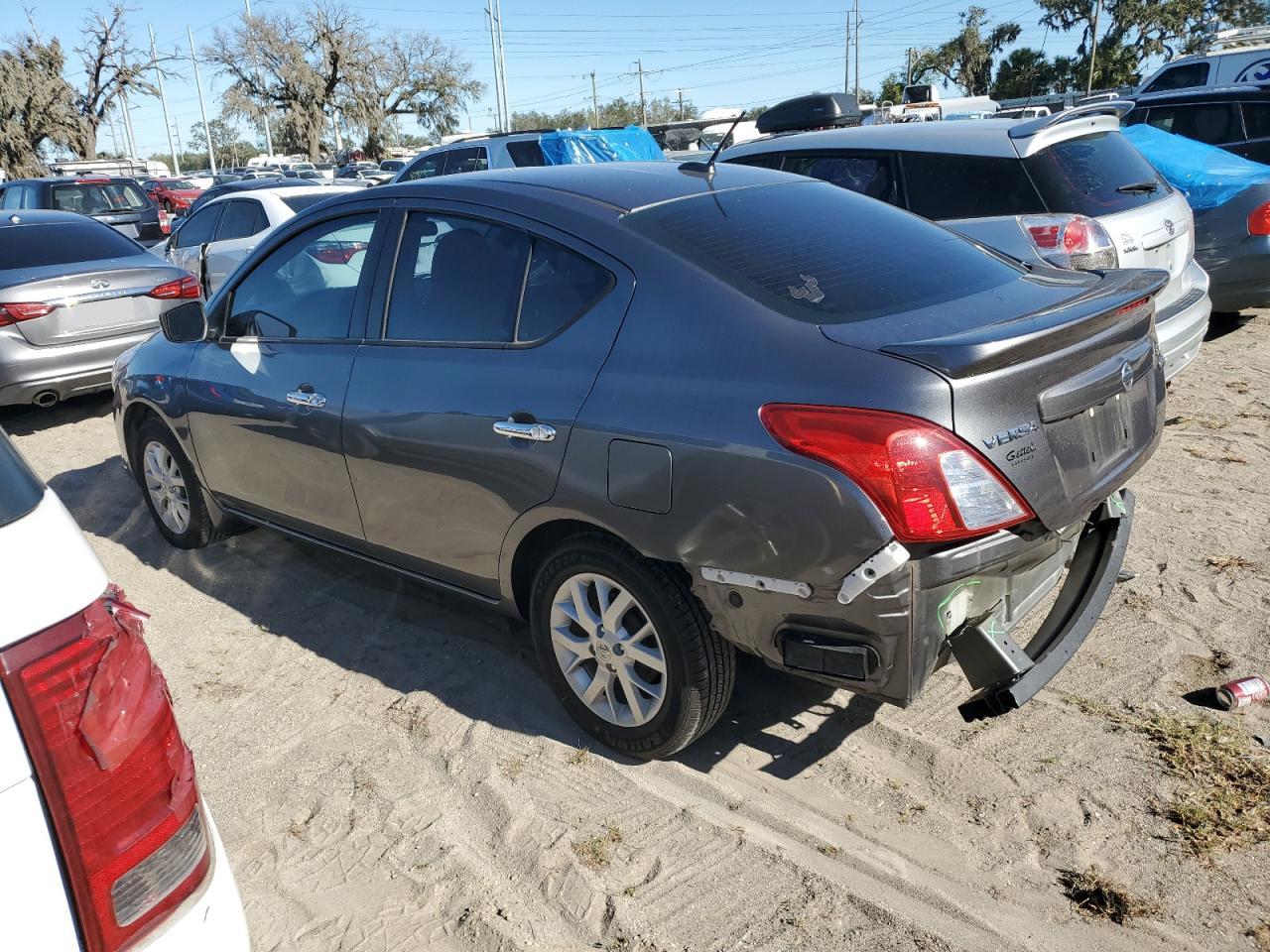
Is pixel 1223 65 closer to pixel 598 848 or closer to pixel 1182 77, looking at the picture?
pixel 1182 77

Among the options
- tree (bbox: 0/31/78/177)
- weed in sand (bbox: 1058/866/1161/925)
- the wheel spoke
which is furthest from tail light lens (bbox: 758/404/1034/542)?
tree (bbox: 0/31/78/177)

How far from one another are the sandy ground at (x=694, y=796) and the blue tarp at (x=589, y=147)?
829 cm

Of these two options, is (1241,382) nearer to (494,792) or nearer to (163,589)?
(494,792)

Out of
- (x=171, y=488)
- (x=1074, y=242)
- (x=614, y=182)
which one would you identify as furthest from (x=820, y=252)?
(x=171, y=488)

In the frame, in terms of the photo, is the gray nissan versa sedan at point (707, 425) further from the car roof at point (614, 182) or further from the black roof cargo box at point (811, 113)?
the black roof cargo box at point (811, 113)

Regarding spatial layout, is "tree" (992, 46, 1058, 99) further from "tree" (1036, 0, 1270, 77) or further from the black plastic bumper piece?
Answer: the black plastic bumper piece

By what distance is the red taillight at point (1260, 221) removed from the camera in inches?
279

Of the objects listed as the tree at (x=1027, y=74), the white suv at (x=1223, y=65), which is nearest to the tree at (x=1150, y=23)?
the tree at (x=1027, y=74)

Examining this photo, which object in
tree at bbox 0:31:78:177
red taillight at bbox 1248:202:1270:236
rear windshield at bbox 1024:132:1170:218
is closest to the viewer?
rear windshield at bbox 1024:132:1170:218

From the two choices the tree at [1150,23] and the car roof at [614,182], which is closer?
the car roof at [614,182]

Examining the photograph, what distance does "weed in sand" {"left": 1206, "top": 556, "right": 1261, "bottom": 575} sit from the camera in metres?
4.11

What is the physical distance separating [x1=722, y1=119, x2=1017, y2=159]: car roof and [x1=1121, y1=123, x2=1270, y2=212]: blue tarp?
6.36 feet

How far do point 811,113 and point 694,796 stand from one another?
701 cm

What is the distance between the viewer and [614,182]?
134 inches
